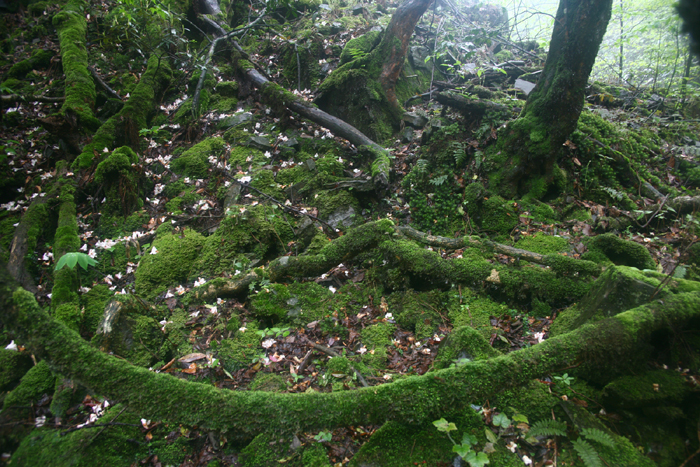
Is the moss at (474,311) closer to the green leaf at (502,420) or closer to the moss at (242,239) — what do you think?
the green leaf at (502,420)

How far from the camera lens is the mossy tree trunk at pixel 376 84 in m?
7.53

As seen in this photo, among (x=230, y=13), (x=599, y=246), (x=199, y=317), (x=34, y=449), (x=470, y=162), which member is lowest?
(x=34, y=449)

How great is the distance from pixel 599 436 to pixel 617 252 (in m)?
2.84

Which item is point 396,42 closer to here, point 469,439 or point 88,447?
point 469,439

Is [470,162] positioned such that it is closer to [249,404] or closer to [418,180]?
[418,180]

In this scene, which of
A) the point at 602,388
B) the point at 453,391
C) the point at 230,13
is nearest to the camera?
the point at 453,391

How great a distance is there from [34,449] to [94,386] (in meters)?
0.97

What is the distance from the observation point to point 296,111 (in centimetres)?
779

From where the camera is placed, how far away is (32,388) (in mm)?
3510

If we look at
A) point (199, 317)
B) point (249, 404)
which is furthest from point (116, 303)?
point (249, 404)

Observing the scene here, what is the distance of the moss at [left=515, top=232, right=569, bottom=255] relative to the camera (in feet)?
15.5

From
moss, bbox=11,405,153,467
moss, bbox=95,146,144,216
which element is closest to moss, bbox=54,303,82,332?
moss, bbox=11,405,153,467

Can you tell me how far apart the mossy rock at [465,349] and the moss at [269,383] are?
1.66 metres

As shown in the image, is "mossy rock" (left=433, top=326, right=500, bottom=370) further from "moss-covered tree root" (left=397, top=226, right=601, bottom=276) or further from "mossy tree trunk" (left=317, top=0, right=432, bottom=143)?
"mossy tree trunk" (left=317, top=0, right=432, bottom=143)
